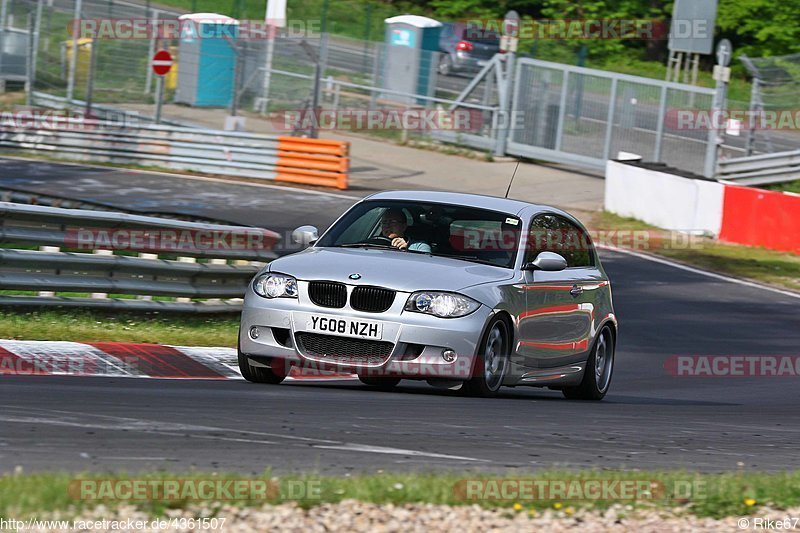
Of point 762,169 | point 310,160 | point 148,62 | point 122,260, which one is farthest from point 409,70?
point 122,260

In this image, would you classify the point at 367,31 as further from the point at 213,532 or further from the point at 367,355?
the point at 213,532

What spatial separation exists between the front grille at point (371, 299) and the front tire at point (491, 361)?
669mm

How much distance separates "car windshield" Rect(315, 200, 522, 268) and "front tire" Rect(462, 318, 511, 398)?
0.60m

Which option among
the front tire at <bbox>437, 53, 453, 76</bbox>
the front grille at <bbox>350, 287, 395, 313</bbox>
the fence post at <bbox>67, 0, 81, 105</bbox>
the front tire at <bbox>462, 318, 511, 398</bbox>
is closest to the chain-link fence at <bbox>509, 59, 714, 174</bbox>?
the front tire at <bbox>437, 53, 453, 76</bbox>

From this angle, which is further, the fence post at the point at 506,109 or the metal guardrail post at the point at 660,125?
the fence post at the point at 506,109

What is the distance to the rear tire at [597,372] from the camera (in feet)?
35.3

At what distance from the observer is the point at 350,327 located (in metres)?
8.59

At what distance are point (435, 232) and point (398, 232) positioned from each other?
0.86ft

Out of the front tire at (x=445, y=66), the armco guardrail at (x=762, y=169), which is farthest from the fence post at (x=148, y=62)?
the armco guardrail at (x=762, y=169)

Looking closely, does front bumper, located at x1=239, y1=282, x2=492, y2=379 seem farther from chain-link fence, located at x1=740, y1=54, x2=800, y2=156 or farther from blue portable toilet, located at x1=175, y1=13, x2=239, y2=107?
blue portable toilet, located at x1=175, y1=13, x2=239, y2=107

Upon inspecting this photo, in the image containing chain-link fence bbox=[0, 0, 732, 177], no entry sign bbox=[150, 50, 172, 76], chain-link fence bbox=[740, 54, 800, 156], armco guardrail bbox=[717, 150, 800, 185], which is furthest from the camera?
chain-link fence bbox=[0, 0, 732, 177]

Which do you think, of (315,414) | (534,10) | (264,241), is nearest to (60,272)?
(264,241)

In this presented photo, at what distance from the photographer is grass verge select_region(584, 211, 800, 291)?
72.4ft

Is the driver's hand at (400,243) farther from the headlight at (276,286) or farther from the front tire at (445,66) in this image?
the front tire at (445,66)
